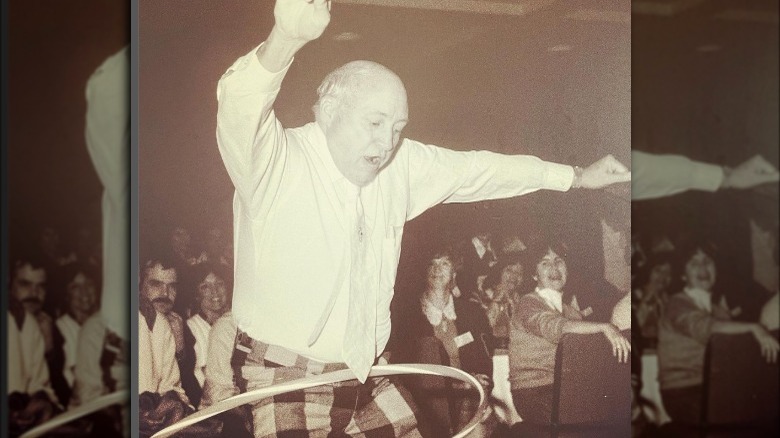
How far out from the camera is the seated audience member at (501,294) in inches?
125

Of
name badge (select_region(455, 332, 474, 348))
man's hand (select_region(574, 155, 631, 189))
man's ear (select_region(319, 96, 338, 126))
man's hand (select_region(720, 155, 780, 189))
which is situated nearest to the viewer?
man's ear (select_region(319, 96, 338, 126))

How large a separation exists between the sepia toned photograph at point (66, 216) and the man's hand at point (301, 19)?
61 cm

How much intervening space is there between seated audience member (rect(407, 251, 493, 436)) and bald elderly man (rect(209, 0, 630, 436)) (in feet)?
0.31

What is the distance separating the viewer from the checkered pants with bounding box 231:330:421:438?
298cm

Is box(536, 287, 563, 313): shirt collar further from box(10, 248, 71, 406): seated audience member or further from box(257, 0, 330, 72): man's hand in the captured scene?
box(10, 248, 71, 406): seated audience member

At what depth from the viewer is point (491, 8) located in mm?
3201

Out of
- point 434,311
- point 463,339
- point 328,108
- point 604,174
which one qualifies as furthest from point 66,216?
point 604,174

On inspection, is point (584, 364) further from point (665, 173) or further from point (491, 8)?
point (491, 8)

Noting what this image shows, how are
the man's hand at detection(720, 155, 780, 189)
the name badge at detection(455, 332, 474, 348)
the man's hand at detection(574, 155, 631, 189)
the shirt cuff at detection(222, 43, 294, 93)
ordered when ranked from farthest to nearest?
1. the man's hand at detection(720, 155, 780, 189)
2. the man's hand at detection(574, 155, 631, 189)
3. the name badge at detection(455, 332, 474, 348)
4. the shirt cuff at detection(222, 43, 294, 93)

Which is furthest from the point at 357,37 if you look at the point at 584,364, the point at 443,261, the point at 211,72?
the point at 584,364

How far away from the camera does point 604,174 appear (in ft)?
10.7

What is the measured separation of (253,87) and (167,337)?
91 cm

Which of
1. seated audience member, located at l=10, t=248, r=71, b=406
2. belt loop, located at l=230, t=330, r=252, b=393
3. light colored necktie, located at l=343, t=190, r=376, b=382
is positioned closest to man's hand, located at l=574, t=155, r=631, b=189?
light colored necktie, located at l=343, t=190, r=376, b=382

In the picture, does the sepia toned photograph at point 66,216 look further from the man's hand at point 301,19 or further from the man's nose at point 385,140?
the man's nose at point 385,140
